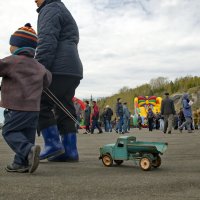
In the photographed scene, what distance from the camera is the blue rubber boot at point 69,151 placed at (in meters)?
4.75

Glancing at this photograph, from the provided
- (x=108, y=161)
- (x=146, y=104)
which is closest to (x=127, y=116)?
(x=108, y=161)

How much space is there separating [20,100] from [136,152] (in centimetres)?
122

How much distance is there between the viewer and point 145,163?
393 centimetres

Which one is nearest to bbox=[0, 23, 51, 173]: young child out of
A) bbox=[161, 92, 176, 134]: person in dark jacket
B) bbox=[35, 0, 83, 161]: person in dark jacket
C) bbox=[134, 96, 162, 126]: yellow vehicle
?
bbox=[35, 0, 83, 161]: person in dark jacket

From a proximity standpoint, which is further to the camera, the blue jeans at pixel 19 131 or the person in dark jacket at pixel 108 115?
the person in dark jacket at pixel 108 115

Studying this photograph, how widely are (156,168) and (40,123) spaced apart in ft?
4.59

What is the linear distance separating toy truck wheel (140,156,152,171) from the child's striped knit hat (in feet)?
4.96

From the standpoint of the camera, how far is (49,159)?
4.81 metres

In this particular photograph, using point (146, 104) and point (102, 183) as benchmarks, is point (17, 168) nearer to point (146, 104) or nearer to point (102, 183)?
point (102, 183)

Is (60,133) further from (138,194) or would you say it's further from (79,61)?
(138,194)

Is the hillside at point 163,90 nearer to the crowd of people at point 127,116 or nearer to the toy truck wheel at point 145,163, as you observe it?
the crowd of people at point 127,116

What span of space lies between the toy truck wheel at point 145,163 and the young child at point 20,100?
1020 millimetres

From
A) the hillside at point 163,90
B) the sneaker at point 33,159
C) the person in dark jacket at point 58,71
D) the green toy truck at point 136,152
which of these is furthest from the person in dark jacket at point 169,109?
the hillside at point 163,90

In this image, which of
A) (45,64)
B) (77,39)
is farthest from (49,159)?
(77,39)
